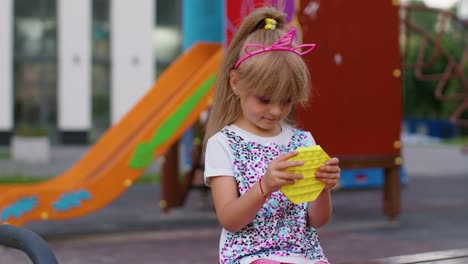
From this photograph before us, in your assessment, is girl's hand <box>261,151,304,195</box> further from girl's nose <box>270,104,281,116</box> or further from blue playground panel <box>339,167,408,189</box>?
blue playground panel <box>339,167,408,189</box>

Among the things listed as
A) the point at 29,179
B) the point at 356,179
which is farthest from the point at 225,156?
the point at 29,179

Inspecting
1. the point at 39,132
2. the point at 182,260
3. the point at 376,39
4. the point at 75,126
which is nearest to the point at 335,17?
the point at 376,39

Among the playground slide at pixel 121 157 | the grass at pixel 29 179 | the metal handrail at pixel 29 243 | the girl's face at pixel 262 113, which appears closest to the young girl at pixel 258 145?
the girl's face at pixel 262 113

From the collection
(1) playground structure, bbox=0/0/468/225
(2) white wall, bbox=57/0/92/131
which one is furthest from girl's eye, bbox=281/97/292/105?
(2) white wall, bbox=57/0/92/131

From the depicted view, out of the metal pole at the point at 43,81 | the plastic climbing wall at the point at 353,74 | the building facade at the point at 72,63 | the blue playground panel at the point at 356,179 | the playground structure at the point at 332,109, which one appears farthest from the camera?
the metal pole at the point at 43,81

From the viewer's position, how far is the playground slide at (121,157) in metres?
5.17

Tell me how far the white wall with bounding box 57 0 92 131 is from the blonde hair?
Result: 805 inches

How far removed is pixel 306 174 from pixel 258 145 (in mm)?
338

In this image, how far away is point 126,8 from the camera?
22438 mm

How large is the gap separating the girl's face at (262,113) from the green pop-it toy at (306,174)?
0.23 meters

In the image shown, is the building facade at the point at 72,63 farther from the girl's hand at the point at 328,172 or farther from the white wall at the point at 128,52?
the girl's hand at the point at 328,172

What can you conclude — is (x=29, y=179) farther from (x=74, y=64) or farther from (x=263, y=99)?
(x=74, y=64)

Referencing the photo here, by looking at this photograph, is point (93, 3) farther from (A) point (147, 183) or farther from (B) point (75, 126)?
(A) point (147, 183)

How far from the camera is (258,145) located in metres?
1.98
